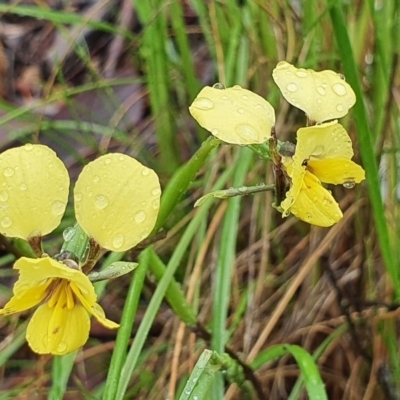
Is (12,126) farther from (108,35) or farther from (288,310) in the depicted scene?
(288,310)

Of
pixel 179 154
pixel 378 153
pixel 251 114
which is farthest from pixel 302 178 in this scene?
pixel 179 154

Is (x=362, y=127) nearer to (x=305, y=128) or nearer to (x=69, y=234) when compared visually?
(x=305, y=128)

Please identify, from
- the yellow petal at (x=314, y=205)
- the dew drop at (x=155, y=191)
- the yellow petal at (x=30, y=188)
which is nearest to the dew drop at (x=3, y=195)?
the yellow petal at (x=30, y=188)

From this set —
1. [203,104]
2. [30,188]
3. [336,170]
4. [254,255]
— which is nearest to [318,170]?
[336,170]

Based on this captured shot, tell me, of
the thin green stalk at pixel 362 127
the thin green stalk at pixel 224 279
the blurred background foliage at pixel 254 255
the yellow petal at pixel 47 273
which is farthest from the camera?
the blurred background foliage at pixel 254 255

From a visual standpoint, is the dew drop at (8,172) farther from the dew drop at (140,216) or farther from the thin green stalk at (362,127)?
the thin green stalk at (362,127)

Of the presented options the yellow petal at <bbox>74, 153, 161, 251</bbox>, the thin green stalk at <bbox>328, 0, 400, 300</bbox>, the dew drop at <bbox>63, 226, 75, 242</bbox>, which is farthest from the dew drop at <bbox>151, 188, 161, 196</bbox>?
the thin green stalk at <bbox>328, 0, 400, 300</bbox>
